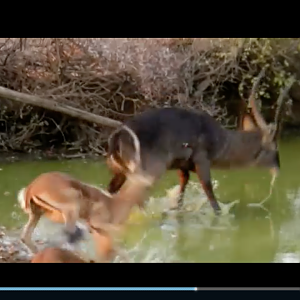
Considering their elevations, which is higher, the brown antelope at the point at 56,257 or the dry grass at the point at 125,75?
the dry grass at the point at 125,75

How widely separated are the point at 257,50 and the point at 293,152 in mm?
434

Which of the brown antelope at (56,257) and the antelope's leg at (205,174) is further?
the antelope's leg at (205,174)

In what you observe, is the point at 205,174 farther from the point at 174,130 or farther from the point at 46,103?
the point at 46,103

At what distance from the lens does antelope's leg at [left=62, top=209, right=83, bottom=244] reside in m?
2.19

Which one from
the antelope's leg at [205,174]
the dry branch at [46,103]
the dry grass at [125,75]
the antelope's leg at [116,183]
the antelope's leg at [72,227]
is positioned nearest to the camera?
the antelope's leg at [72,227]

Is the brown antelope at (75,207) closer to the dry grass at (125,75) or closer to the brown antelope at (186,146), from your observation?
the brown antelope at (186,146)

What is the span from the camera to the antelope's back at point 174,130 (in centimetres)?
246

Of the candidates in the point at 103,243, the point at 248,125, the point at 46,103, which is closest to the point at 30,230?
the point at 103,243

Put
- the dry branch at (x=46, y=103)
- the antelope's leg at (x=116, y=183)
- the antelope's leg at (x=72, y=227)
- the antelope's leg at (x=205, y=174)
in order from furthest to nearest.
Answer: the dry branch at (x=46, y=103) < the antelope's leg at (x=205, y=174) < the antelope's leg at (x=116, y=183) < the antelope's leg at (x=72, y=227)

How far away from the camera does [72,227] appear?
87.1 inches

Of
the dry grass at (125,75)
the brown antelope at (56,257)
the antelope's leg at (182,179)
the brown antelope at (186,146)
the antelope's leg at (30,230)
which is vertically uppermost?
the dry grass at (125,75)

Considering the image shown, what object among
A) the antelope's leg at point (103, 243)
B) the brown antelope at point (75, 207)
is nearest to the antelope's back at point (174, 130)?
the brown antelope at point (75, 207)

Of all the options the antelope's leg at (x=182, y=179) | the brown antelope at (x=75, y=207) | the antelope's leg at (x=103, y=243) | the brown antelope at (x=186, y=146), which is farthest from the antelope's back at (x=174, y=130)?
the antelope's leg at (x=103, y=243)

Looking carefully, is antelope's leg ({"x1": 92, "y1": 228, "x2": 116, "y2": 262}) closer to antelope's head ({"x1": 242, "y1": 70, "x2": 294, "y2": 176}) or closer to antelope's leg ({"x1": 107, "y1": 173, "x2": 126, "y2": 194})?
antelope's leg ({"x1": 107, "y1": 173, "x2": 126, "y2": 194})
